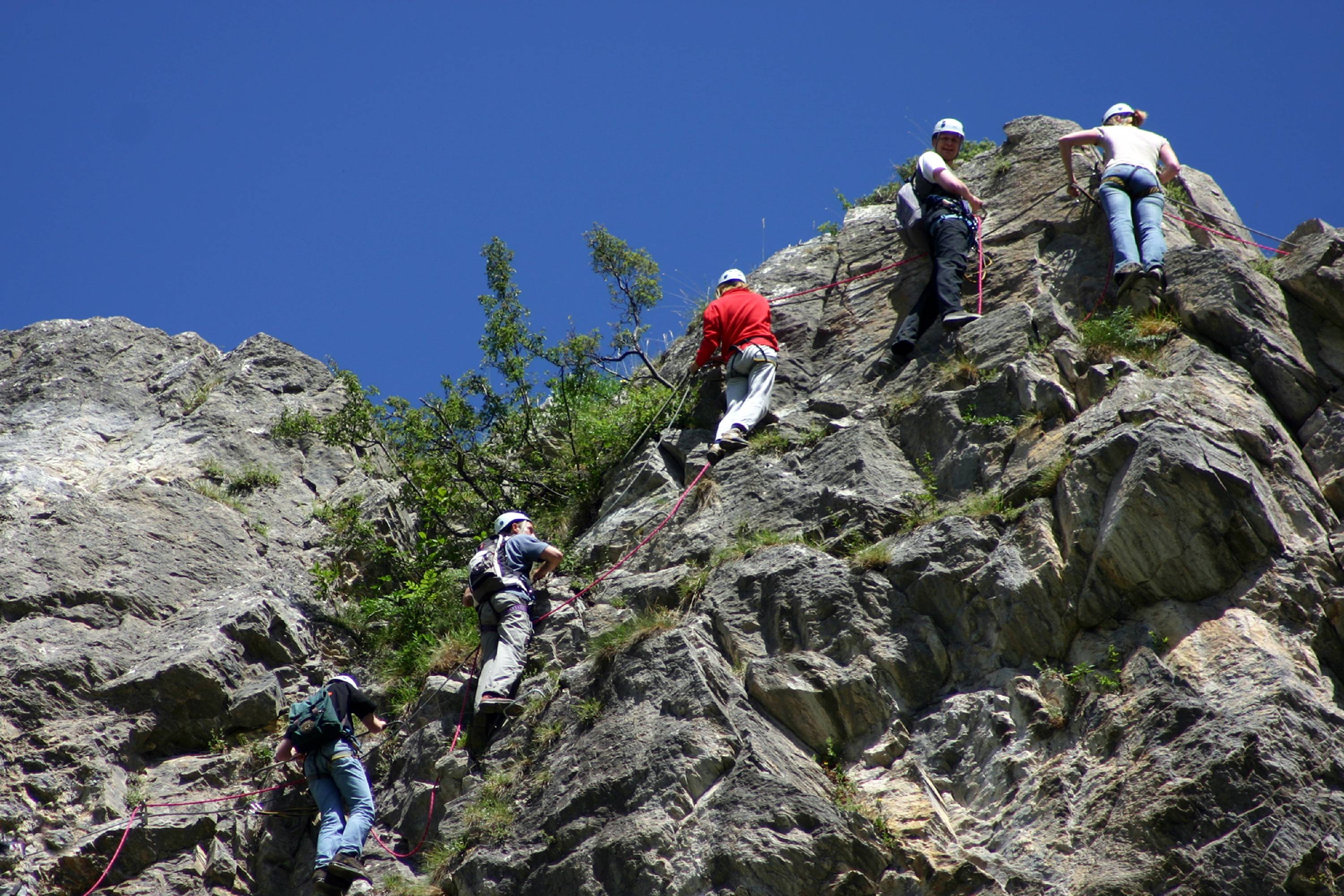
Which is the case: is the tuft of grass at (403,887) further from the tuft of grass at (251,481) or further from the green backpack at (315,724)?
the tuft of grass at (251,481)

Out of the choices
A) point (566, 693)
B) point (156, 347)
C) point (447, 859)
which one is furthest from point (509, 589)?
point (156, 347)

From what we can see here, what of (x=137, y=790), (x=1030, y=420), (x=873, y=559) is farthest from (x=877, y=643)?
(x=137, y=790)

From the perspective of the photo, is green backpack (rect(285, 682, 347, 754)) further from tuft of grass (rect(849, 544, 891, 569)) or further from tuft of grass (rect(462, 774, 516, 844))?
tuft of grass (rect(849, 544, 891, 569))

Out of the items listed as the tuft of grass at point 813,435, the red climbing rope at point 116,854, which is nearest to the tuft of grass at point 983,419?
the tuft of grass at point 813,435

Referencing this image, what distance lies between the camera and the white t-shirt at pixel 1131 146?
1138 cm

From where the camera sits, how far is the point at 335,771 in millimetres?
9219

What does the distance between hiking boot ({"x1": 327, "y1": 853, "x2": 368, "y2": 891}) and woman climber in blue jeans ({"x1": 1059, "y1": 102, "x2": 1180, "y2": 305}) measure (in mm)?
8305

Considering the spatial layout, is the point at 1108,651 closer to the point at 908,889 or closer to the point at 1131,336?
the point at 908,889

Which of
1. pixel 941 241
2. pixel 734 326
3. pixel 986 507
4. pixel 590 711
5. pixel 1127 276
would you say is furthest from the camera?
pixel 734 326

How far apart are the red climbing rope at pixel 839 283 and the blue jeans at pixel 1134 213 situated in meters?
2.34

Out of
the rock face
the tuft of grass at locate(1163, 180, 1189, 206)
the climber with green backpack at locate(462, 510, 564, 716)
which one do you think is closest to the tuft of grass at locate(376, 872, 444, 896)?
the rock face

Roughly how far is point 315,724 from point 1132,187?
9.13 meters

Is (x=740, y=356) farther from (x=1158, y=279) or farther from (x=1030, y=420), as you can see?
(x=1158, y=279)

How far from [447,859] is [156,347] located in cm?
1067
